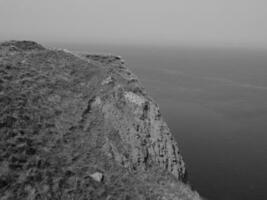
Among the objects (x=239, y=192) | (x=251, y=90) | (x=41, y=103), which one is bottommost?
(x=239, y=192)

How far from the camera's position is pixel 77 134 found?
18344 mm

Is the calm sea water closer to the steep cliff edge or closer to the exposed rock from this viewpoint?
the steep cliff edge

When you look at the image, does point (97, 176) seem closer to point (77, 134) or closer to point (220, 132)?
point (77, 134)

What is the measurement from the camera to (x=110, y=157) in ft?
57.9

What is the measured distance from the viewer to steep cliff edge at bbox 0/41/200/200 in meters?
13.6

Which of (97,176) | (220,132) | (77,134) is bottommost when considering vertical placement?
(220,132)

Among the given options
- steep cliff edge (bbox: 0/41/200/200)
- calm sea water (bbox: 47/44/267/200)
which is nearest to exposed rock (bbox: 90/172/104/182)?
steep cliff edge (bbox: 0/41/200/200)

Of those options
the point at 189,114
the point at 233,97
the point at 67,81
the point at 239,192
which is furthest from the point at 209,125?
the point at 67,81

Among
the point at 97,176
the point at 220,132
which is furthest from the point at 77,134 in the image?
the point at 220,132

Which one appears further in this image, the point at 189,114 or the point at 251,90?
the point at 251,90

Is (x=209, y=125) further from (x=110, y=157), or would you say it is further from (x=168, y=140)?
(x=110, y=157)

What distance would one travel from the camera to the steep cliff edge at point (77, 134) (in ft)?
44.6

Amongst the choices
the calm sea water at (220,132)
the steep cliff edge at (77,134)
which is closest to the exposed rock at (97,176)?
the steep cliff edge at (77,134)

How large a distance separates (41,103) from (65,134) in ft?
12.4
